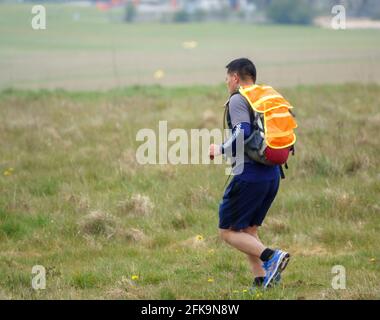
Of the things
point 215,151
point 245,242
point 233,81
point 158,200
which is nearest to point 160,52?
point 158,200

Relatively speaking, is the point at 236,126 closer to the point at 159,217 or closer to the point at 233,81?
the point at 233,81

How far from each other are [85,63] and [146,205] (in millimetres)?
23989

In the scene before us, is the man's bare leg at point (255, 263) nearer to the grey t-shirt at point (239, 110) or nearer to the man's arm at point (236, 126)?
the man's arm at point (236, 126)

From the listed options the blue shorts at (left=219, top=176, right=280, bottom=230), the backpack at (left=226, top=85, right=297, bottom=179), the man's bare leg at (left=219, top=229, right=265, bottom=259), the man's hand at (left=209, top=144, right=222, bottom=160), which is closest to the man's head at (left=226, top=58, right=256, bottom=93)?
the backpack at (left=226, top=85, right=297, bottom=179)

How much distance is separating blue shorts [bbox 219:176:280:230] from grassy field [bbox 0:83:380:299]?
1.91 feet

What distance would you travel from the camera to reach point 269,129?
611 centimetres

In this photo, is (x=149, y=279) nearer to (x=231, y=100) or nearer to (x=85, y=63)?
(x=231, y=100)

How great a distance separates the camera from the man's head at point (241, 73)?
6457 mm

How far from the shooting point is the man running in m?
6.29

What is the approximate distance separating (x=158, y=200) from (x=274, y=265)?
3381 millimetres

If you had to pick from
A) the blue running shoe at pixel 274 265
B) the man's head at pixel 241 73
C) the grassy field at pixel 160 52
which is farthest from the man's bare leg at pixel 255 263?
the grassy field at pixel 160 52
